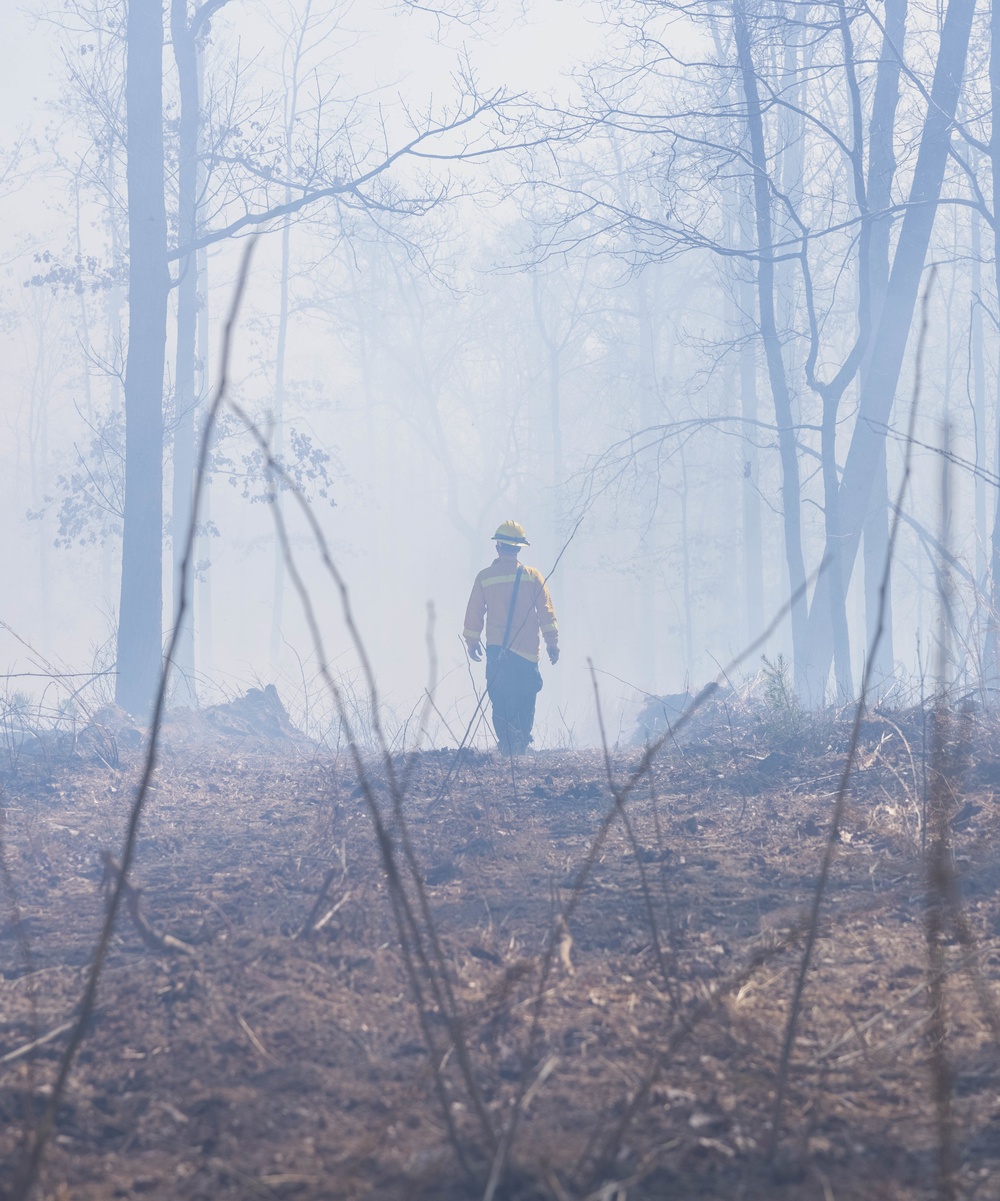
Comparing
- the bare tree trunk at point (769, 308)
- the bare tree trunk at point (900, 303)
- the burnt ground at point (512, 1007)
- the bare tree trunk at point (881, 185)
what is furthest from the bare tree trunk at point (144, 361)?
the bare tree trunk at point (881, 185)

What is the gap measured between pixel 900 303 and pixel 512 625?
5896mm

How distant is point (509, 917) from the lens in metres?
4.16

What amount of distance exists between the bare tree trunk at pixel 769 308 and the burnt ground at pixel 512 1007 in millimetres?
7735

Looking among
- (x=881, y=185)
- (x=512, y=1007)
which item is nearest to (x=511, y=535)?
(x=881, y=185)

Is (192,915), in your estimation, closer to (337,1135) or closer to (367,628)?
(337,1135)

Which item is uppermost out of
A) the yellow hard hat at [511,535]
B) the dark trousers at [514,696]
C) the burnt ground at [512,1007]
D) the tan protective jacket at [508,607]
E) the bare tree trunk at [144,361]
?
the bare tree trunk at [144,361]

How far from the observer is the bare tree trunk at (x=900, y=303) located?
11562 millimetres

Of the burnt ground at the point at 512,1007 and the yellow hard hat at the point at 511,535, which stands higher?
the yellow hard hat at the point at 511,535

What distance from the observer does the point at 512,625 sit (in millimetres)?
9906

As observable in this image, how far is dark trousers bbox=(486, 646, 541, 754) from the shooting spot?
9.95 meters

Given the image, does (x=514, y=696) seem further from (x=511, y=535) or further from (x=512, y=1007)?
(x=512, y=1007)

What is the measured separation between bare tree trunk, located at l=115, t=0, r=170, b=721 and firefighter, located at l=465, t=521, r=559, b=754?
438 centimetres

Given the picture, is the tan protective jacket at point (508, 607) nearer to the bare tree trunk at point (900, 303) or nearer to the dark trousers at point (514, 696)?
the dark trousers at point (514, 696)

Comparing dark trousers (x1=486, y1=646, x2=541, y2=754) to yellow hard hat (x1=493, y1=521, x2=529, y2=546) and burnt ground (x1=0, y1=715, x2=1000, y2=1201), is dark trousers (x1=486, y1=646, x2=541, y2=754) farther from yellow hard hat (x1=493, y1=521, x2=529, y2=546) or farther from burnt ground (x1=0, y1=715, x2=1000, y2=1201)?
burnt ground (x1=0, y1=715, x2=1000, y2=1201)
